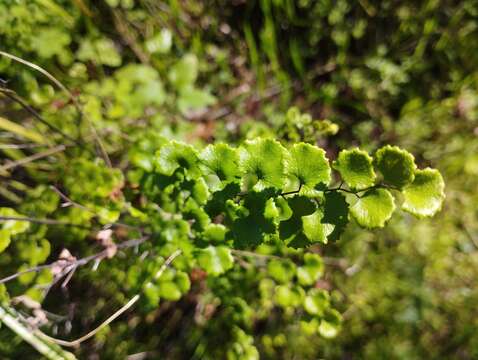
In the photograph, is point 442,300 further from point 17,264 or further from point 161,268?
point 17,264

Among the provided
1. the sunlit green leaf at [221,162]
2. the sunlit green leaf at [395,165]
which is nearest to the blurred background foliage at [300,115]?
the sunlit green leaf at [221,162]

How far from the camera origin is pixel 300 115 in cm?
163

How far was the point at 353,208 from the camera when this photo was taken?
2.43 feet

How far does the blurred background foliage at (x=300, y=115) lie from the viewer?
5.24 ft

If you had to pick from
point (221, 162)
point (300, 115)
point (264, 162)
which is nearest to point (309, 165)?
point (264, 162)

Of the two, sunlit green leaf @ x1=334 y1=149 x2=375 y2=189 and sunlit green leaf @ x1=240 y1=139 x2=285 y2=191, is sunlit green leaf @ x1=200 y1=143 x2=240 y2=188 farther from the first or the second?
sunlit green leaf @ x1=334 y1=149 x2=375 y2=189

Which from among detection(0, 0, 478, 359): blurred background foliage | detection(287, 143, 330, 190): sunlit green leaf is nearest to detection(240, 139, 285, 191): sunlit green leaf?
detection(287, 143, 330, 190): sunlit green leaf

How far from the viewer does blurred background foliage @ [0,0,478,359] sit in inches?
62.9

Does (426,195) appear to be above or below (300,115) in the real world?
below

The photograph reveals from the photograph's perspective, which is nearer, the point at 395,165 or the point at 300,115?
the point at 395,165

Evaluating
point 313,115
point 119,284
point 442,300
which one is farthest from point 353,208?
point 442,300

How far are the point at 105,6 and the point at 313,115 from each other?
1.16 meters

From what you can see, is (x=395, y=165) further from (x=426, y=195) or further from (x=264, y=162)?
(x=264, y=162)

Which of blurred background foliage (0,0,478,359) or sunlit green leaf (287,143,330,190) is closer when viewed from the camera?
sunlit green leaf (287,143,330,190)
